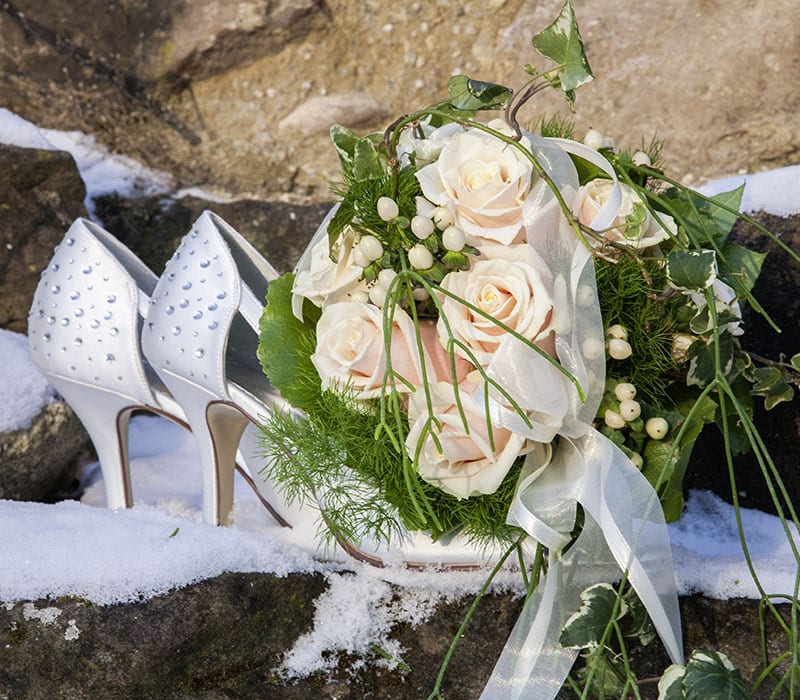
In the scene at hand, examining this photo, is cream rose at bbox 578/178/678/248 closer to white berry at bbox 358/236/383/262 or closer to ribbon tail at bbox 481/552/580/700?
white berry at bbox 358/236/383/262

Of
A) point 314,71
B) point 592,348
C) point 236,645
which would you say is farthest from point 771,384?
point 314,71

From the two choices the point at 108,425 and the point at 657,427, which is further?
the point at 108,425

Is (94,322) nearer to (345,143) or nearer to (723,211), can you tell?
(345,143)

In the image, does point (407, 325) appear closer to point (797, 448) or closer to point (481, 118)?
point (797, 448)

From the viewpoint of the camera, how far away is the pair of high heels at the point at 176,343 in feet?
3.14

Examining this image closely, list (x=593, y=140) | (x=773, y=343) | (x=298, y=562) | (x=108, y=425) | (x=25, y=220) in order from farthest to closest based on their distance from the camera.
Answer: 1. (x=25, y=220)
2. (x=108, y=425)
3. (x=773, y=343)
4. (x=298, y=562)
5. (x=593, y=140)

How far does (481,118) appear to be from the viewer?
219 cm

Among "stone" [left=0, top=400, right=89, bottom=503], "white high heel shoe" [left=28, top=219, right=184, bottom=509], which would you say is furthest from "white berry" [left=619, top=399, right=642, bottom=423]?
"stone" [left=0, top=400, right=89, bottom=503]

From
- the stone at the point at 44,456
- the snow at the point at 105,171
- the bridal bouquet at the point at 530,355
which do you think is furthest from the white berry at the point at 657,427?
the snow at the point at 105,171

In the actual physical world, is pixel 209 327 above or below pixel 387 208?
below

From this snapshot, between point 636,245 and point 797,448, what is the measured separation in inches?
18.2

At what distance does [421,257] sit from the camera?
672 millimetres

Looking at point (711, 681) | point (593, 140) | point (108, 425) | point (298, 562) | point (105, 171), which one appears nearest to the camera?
point (711, 681)

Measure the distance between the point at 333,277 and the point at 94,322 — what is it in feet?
1.51
